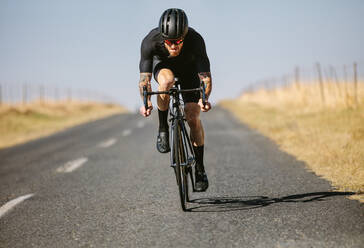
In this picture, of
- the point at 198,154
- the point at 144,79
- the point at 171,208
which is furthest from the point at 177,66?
the point at 171,208

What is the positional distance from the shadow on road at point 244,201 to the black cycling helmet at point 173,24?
1896 mm

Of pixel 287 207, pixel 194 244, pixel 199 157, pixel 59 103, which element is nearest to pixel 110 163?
pixel 199 157

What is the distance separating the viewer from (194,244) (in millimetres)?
3559

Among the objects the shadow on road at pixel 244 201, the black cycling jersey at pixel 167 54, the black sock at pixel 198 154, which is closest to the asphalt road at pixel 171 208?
the shadow on road at pixel 244 201

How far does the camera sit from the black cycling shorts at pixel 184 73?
4.80m

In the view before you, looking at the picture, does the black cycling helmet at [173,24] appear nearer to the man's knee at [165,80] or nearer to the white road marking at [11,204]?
the man's knee at [165,80]

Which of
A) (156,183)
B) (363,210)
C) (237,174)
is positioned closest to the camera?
(363,210)

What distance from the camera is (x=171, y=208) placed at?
4789 millimetres

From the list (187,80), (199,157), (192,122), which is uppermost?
(187,80)

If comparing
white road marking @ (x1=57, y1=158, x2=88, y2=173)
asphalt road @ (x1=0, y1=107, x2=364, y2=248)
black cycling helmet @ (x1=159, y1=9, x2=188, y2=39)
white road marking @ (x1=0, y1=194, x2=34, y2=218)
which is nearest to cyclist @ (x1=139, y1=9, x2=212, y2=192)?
black cycling helmet @ (x1=159, y1=9, x2=188, y2=39)

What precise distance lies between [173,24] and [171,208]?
2018 millimetres

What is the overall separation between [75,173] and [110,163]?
1.12 metres

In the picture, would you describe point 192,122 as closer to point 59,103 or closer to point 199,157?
point 199,157

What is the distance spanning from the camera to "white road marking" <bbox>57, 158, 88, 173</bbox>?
8.13 meters
